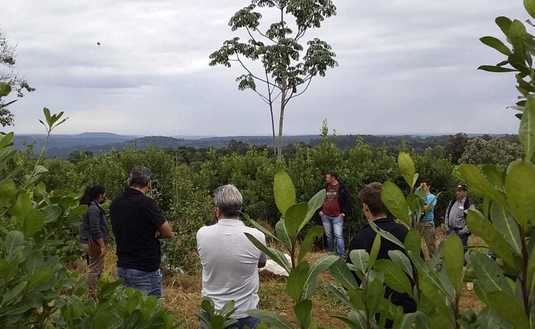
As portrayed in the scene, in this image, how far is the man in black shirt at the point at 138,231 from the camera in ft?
14.6

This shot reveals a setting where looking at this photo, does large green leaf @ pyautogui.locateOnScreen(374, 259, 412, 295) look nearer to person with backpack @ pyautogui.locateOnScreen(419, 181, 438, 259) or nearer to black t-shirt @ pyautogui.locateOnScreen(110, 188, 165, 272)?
person with backpack @ pyautogui.locateOnScreen(419, 181, 438, 259)

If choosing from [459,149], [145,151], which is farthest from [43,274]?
[459,149]

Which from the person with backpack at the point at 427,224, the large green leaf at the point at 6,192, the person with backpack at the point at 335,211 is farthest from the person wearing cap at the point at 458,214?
the large green leaf at the point at 6,192

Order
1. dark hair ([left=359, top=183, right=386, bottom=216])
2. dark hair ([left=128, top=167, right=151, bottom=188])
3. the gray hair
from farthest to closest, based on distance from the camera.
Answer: dark hair ([left=128, top=167, right=151, bottom=188]) → the gray hair → dark hair ([left=359, top=183, right=386, bottom=216])

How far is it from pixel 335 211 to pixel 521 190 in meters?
9.10

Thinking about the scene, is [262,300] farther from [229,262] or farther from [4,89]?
[4,89]

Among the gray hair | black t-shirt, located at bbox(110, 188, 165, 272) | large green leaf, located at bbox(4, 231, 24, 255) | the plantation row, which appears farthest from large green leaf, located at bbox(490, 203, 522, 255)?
black t-shirt, located at bbox(110, 188, 165, 272)

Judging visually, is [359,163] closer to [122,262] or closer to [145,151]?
[145,151]

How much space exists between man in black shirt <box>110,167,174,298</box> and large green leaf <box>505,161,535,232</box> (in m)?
4.03

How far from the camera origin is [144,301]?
1.37 metres

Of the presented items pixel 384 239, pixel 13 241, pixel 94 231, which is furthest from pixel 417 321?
pixel 94 231

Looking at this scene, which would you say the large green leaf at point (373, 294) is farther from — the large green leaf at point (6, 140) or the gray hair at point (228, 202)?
the gray hair at point (228, 202)

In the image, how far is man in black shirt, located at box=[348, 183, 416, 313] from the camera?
112 inches

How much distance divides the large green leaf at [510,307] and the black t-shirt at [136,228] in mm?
4009
